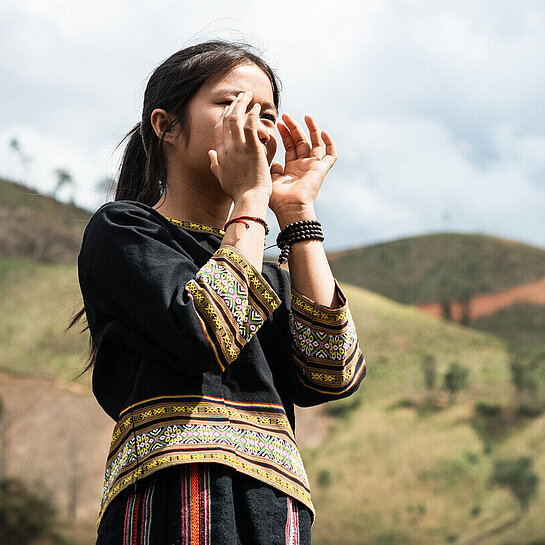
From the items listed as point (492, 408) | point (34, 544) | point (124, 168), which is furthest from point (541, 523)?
point (124, 168)

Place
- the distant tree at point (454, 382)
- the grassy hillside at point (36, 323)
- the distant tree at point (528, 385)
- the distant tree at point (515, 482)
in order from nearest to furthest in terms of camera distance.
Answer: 1. the distant tree at point (515, 482)
2. the distant tree at point (528, 385)
3. the distant tree at point (454, 382)
4. the grassy hillside at point (36, 323)

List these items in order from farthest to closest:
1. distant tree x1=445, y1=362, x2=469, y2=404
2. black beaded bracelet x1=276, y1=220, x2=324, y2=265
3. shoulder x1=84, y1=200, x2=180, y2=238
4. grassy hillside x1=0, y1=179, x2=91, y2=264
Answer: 1. grassy hillside x1=0, y1=179, x2=91, y2=264
2. distant tree x1=445, y1=362, x2=469, y2=404
3. black beaded bracelet x1=276, y1=220, x2=324, y2=265
4. shoulder x1=84, y1=200, x2=180, y2=238

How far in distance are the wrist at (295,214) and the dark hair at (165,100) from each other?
0.87 feet

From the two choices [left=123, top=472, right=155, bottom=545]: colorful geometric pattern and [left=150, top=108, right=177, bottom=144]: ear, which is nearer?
[left=123, top=472, right=155, bottom=545]: colorful geometric pattern

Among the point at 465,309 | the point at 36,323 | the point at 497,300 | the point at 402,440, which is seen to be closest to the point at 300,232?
the point at 402,440

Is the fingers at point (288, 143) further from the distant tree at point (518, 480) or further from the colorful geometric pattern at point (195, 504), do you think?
the distant tree at point (518, 480)

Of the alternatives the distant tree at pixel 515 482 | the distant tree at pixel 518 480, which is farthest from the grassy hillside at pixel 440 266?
the distant tree at pixel 518 480

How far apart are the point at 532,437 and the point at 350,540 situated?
6.79 meters

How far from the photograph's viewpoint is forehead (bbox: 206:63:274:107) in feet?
5.59

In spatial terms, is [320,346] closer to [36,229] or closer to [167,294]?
[167,294]

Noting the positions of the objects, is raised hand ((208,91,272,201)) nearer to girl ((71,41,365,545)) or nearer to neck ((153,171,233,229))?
girl ((71,41,365,545))

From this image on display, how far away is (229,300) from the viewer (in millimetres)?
1410

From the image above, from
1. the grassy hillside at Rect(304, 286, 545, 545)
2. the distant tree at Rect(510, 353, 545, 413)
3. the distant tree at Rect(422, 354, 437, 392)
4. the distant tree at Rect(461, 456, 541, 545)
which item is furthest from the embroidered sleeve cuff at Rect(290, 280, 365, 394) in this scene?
the distant tree at Rect(422, 354, 437, 392)

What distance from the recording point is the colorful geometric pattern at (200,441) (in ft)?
4.44
